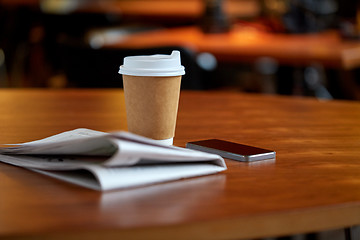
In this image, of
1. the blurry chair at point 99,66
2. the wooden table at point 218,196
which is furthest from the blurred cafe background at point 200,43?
the wooden table at point 218,196

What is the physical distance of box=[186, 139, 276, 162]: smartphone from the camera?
83cm

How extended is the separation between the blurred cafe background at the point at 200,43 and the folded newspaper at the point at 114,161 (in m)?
0.98

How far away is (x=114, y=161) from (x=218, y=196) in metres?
0.12

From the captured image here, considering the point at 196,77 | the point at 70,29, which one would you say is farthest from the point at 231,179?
the point at 70,29

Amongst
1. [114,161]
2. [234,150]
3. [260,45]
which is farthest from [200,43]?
[114,161]

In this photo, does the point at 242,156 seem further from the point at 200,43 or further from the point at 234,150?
the point at 200,43

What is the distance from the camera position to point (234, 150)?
2.80 feet

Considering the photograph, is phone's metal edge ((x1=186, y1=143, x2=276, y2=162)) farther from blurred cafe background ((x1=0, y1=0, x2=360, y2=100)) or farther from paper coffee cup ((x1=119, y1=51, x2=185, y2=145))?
blurred cafe background ((x1=0, y1=0, x2=360, y2=100))

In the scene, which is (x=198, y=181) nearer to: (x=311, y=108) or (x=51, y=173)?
(x=51, y=173)

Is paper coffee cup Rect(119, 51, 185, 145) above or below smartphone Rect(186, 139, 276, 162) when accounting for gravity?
above

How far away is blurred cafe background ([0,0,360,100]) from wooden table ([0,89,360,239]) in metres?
0.73

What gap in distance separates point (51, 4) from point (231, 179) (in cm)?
548

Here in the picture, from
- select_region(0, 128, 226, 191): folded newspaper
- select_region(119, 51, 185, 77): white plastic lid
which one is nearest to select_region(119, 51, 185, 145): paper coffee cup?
select_region(119, 51, 185, 77): white plastic lid

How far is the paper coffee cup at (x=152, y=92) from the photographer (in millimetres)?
Answer: 828
